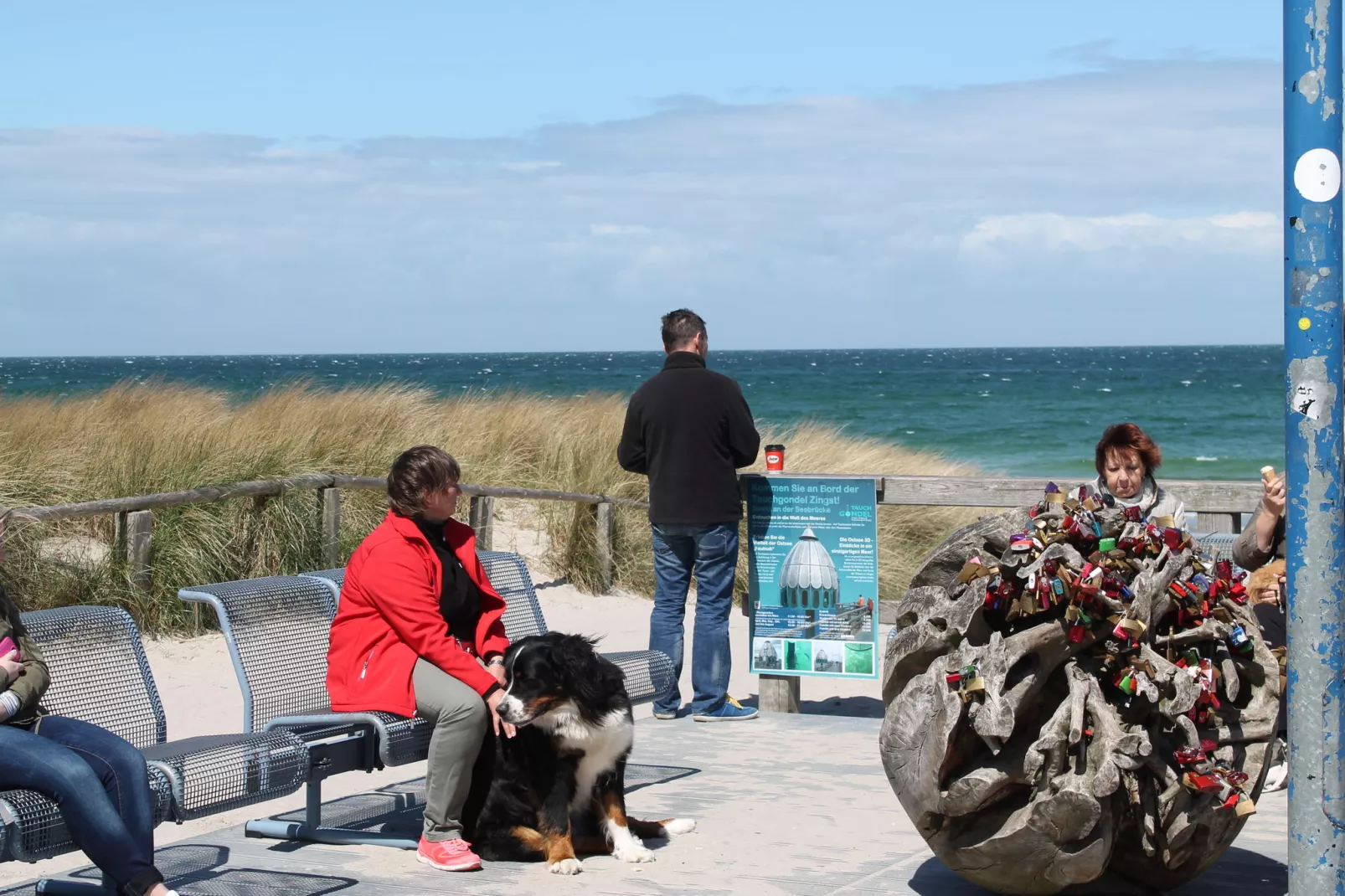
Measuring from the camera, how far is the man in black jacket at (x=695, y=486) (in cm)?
761

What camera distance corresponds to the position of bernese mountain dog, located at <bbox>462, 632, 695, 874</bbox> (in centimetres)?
512

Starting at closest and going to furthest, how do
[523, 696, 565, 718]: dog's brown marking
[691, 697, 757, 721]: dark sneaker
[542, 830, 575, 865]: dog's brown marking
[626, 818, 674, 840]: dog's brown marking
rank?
1. [523, 696, 565, 718]: dog's brown marking
2. [542, 830, 575, 865]: dog's brown marking
3. [626, 818, 674, 840]: dog's brown marking
4. [691, 697, 757, 721]: dark sneaker

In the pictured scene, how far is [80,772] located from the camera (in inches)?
168

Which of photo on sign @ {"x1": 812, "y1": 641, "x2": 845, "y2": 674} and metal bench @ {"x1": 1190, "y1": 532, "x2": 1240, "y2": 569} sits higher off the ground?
metal bench @ {"x1": 1190, "y1": 532, "x2": 1240, "y2": 569}

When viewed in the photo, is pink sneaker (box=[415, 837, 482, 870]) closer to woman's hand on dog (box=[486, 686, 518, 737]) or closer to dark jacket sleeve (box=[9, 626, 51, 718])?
woman's hand on dog (box=[486, 686, 518, 737])

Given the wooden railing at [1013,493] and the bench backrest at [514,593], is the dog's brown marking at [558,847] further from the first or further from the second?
the wooden railing at [1013,493]

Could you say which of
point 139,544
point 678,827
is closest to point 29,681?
point 678,827

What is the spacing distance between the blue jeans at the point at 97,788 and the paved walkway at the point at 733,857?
0.60 meters

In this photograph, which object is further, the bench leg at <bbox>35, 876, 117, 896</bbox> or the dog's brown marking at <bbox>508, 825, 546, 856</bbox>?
the dog's brown marking at <bbox>508, 825, 546, 856</bbox>

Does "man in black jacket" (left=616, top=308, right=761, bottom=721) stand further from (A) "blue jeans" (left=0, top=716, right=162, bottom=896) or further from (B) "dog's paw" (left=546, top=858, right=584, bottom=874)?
(A) "blue jeans" (left=0, top=716, right=162, bottom=896)

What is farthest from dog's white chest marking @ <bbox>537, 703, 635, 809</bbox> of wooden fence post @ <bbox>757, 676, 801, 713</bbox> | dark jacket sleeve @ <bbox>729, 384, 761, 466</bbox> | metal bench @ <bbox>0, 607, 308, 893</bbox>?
wooden fence post @ <bbox>757, 676, 801, 713</bbox>

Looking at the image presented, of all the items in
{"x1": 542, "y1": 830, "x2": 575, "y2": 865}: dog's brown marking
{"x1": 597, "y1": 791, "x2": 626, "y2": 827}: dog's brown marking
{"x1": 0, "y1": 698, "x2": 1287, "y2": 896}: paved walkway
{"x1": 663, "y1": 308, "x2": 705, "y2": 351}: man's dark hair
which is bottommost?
{"x1": 0, "y1": 698, "x2": 1287, "y2": 896}: paved walkway

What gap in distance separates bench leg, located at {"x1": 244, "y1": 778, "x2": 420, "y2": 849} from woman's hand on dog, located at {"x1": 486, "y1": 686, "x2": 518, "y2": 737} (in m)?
0.52

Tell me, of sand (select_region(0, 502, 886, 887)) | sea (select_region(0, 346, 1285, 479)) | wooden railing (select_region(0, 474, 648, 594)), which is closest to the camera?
sand (select_region(0, 502, 886, 887))
